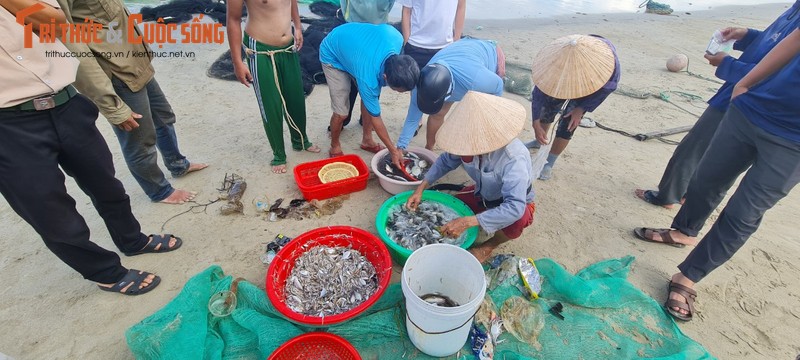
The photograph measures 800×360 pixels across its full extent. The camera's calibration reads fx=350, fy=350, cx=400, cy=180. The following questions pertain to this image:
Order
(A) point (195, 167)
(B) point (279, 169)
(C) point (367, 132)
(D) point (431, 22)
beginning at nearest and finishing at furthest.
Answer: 1. (A) point (195, 167)
2. (B) point (279, 169)
3. (D) point (431, 22)
4. (C) point (367, 132)

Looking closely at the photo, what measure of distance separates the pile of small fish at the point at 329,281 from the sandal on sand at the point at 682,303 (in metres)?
2.15

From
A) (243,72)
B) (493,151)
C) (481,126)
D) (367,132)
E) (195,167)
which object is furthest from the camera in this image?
→ (367,132)

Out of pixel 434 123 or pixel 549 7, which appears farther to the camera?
pixel 549 7

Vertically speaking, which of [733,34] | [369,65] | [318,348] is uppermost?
[733,34]

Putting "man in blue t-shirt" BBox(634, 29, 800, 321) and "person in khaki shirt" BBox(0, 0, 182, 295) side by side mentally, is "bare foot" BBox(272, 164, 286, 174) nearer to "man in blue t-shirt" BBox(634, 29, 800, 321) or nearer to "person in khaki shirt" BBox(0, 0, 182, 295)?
"person in khaki shirt" BBox(0, 0, 182, 295)

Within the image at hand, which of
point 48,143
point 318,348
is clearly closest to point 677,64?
point 318,348

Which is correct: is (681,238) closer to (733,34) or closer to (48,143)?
(733,34)

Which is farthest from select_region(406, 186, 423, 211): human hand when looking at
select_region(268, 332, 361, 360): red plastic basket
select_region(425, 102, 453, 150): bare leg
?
select_region(425, 102, 453, 150): bare leg

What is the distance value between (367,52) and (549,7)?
12.3 metres

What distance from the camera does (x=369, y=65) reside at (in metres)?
3.12

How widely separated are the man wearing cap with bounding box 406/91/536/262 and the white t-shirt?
1967mm

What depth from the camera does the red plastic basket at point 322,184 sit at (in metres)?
3.41

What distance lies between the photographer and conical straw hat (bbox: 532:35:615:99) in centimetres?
276

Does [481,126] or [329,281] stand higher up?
[481,126]
